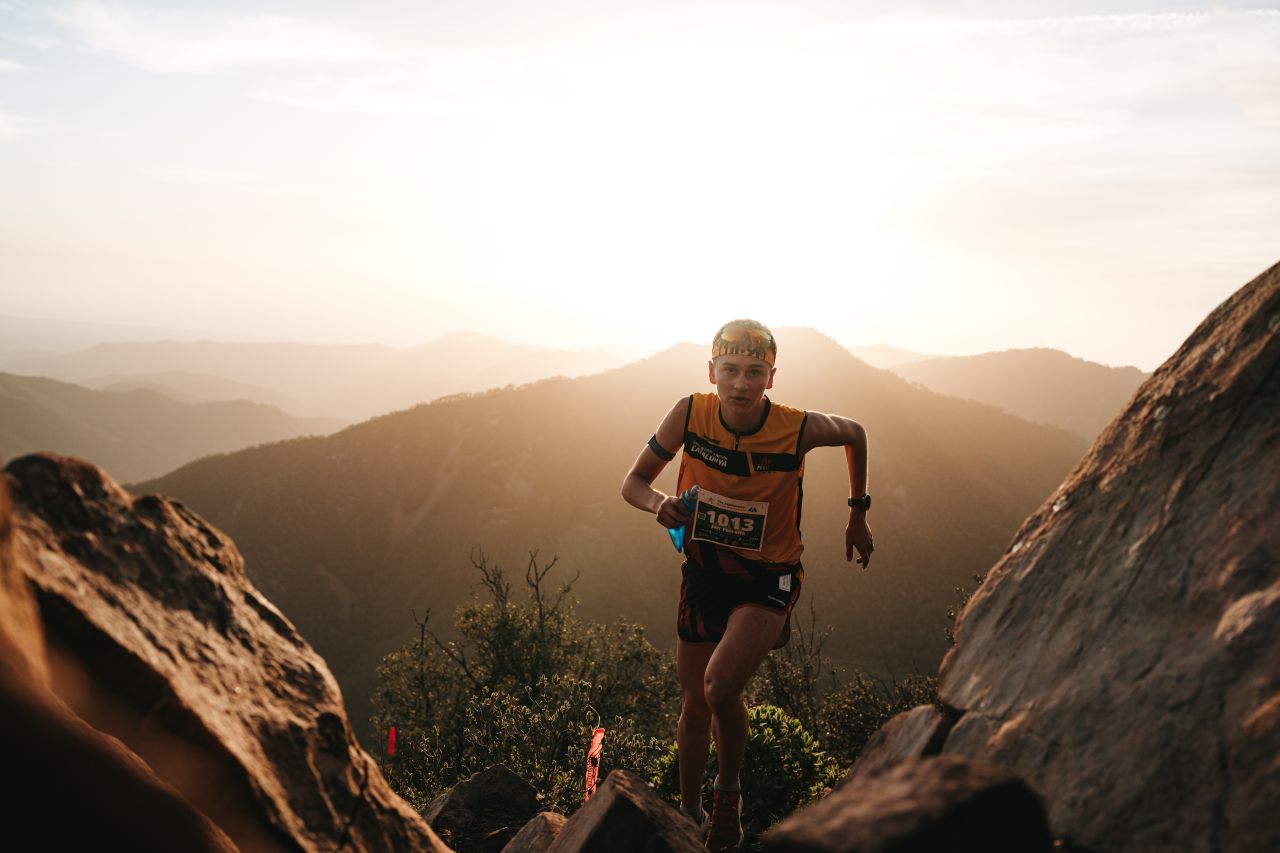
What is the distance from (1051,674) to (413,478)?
65.2 meters

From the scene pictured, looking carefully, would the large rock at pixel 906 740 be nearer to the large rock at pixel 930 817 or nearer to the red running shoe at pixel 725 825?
the red running shoe at pixel 725 825

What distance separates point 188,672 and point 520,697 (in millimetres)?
17276

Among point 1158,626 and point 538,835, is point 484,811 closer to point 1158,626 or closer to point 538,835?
point 538,835

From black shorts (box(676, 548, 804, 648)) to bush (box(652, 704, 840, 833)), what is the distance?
8.17 feet

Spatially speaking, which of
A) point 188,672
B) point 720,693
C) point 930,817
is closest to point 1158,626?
point 930,817

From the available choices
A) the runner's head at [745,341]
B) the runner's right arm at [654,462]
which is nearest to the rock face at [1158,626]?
the runner's head at [745,341]

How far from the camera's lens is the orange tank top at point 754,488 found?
5.17 meters

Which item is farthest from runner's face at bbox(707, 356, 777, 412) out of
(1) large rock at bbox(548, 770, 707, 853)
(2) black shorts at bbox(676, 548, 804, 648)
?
(1) large rock at bbox(548, 770, 707, 853)

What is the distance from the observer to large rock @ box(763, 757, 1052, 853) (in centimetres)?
204

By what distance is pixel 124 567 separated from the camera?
3.01m

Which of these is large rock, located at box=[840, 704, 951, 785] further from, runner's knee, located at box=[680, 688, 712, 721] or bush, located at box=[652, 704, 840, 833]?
bush, located at box=[652, 704, 840, 833]

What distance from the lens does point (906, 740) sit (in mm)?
3877

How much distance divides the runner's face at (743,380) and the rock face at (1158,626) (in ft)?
6.42

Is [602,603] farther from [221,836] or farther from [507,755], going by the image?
[221,836]
